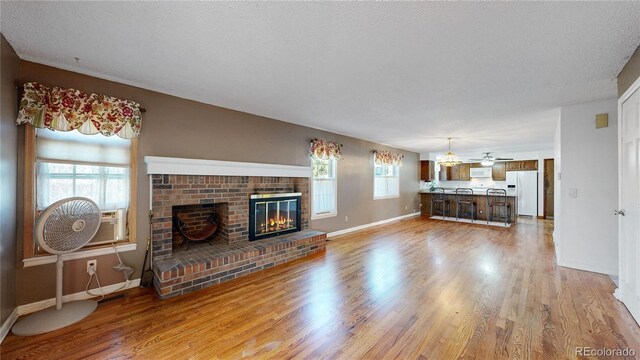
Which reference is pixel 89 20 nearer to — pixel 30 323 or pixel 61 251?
pixel 61 251

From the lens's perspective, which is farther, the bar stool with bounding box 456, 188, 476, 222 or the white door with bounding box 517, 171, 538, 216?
the white door with bounding box 517, 171, 538, 216

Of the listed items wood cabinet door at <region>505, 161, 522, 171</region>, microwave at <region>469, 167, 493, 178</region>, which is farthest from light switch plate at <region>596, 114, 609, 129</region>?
microwave at <region>469, 167, 493, 178</region>

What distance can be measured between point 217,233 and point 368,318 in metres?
2.66

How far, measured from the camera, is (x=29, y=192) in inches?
89.8

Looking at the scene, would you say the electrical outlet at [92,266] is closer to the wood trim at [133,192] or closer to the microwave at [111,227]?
the microwave at [111,227]

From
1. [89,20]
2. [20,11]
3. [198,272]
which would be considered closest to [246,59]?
[89,20]

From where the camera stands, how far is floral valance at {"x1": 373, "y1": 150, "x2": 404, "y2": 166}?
666cm

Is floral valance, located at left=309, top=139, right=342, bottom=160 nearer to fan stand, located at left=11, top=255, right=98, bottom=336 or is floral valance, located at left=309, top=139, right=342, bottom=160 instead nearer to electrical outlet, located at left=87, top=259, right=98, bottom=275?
electrical outlet, located at left=87, top=259, right=98, bottom=275

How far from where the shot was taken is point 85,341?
1.93m

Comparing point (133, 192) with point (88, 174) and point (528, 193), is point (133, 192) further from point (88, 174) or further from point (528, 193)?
point (528, 193)

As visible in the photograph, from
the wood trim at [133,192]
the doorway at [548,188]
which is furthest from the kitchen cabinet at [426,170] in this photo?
the wood trim at [133,192]

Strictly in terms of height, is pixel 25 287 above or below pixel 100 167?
below

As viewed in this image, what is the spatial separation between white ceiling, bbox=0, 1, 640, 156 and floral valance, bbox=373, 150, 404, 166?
314 centimetres

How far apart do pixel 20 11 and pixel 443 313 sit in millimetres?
4056
